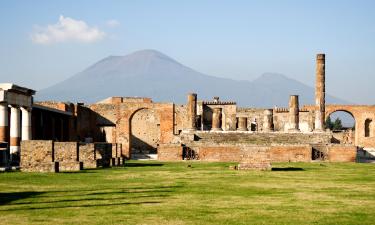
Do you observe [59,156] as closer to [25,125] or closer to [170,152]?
[25,125]

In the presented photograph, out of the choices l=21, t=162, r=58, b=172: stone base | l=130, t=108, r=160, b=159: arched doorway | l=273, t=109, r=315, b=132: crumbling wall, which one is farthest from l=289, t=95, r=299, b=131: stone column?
l=21, t=162, r=58, b=172: stone base

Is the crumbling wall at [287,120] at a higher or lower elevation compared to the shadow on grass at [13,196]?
higher

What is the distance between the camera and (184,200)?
44.6 ft

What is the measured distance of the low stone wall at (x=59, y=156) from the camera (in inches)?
920

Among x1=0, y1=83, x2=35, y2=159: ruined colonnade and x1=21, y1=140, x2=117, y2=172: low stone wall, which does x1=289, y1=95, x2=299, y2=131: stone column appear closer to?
x1=21, y1=140, x2=117, y2=172: low stone wall

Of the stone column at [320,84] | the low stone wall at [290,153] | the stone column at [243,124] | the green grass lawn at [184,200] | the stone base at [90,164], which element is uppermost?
the stone column at [320,84]

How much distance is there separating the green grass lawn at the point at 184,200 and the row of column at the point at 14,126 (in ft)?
24.7

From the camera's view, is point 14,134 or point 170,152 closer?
point 14,134

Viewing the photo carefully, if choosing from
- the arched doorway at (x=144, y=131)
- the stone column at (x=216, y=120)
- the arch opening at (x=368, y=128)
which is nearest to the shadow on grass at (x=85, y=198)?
the stone column at (x=216, y=120)

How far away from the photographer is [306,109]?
54531 mm

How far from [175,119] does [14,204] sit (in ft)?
127

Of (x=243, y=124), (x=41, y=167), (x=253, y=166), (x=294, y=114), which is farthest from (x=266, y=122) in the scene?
(x=41, y=167)

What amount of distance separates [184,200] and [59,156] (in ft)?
46.3

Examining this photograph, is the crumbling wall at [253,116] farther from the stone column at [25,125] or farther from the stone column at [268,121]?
the stone column at [25,125]
